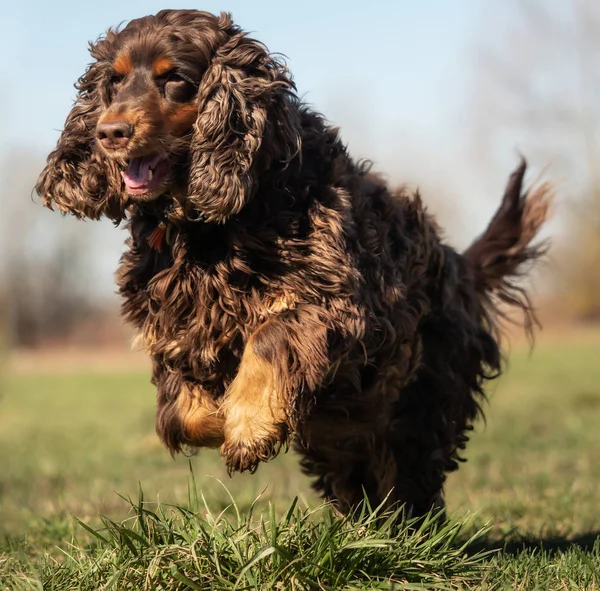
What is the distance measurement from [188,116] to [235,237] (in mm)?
561

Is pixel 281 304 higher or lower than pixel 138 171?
lower

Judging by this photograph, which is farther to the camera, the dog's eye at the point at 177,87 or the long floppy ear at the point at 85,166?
the long floppy ear at the point at 85,166

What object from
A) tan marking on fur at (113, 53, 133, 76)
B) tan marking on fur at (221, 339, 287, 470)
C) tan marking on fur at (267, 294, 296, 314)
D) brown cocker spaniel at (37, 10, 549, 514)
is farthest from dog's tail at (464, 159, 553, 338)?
tan marking on fur at (113, 53, 133, 76)

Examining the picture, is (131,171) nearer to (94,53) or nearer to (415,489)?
(94,53)

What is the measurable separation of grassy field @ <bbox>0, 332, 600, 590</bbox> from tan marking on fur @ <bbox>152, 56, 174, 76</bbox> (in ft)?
5.77

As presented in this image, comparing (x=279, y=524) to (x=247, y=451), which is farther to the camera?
(x=247, y=451)

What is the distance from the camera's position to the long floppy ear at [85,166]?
4.14m

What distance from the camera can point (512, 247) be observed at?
5898 millimetres

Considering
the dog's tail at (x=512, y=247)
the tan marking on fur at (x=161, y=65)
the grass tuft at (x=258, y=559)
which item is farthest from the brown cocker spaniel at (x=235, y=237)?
the dog's tail at (x=512, y=247)

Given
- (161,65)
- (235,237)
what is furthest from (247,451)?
(161,65)

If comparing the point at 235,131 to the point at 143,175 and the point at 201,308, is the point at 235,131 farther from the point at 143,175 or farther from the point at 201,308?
the point at 201,308

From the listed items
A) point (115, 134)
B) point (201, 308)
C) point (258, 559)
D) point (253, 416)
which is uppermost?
point (115, 134)

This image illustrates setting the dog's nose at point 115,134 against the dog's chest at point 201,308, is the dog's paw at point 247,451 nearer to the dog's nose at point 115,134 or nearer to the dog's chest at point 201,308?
the dog's chest at point 201,308

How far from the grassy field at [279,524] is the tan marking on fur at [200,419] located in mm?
312
